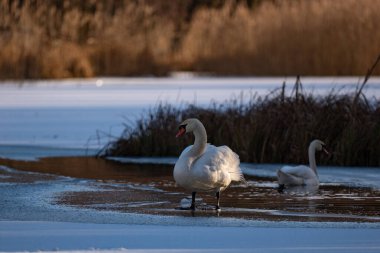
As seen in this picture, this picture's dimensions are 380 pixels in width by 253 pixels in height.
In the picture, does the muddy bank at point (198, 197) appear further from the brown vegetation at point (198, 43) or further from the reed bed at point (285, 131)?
the brown vegetation at point (198, 43)

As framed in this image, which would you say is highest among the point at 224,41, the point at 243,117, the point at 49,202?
the point at 224,41

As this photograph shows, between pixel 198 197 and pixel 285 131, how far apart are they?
2338 millimetres

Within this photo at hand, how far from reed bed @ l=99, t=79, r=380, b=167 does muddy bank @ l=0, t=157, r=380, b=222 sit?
89 cm

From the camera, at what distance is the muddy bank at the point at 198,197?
637 cm

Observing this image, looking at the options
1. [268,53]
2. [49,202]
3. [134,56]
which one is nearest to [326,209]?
[49,202]

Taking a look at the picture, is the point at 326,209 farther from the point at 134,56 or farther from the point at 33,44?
the point at 134,56

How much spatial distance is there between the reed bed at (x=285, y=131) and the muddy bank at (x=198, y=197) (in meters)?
0.89

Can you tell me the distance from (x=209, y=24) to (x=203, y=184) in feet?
48.7

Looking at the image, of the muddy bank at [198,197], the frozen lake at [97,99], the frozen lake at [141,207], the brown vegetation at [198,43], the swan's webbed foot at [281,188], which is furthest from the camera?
the brown vegetation at [198,43]

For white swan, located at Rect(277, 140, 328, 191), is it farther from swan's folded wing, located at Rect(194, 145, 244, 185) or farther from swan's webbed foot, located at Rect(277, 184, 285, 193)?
swan's folded wing, located at Rect(194, 145, 244, 185)

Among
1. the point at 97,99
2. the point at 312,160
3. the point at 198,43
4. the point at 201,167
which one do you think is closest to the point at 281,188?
the point at 312,160

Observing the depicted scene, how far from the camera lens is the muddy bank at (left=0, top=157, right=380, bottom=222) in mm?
6367

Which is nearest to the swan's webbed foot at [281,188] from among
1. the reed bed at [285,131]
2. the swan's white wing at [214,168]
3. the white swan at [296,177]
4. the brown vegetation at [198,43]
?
the white swan at [296,177]

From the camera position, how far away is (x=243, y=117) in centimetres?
1008
